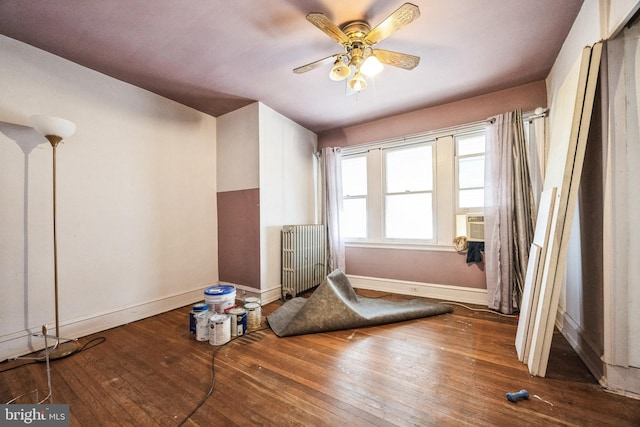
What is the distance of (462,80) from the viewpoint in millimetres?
2629

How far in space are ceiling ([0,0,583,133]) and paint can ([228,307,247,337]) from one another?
2.35 metres

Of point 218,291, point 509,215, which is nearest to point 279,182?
point 218,291

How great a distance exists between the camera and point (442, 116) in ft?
10.5

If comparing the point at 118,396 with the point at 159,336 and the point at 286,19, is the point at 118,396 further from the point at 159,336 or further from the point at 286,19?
the point at 286,19

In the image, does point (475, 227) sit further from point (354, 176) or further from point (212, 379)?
point (212, 379)

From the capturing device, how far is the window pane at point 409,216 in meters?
3.34

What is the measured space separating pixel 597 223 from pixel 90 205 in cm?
410

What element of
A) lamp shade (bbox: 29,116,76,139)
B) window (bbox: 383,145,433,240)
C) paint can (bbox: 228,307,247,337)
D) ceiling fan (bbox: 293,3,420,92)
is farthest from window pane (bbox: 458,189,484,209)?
lamp shade (bbox: 29,116,76,139)

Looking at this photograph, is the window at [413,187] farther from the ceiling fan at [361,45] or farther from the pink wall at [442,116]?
the ceiling fan at [361,45]

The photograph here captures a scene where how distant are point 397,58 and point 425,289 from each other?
2742mm

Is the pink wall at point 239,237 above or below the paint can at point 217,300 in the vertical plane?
above

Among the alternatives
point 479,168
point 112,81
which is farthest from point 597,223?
point 112,81

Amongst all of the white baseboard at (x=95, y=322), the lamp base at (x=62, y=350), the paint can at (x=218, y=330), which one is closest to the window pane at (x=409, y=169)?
the paint can at (x=218, y=330)

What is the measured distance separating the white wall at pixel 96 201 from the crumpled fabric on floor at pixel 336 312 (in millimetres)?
1536
